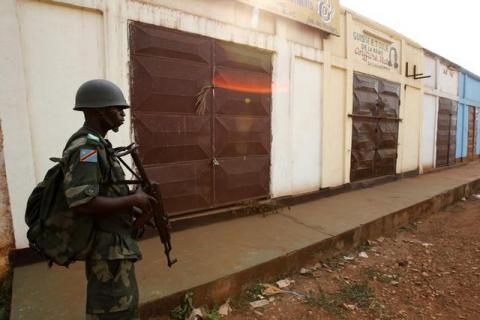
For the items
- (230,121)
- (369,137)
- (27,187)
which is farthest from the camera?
(369,137)

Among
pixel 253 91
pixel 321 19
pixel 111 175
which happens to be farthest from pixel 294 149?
pixel 111 175

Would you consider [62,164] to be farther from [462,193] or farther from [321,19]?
[462,193]

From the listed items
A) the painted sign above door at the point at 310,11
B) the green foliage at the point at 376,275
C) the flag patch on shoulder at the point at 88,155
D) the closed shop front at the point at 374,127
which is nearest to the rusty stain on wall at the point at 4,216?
the flag patch on shoulder at the point at 88,155

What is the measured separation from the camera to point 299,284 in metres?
3.51

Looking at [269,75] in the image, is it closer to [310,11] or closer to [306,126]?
[306,126]

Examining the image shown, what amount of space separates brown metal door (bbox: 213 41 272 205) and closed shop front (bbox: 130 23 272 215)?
0.01 meters

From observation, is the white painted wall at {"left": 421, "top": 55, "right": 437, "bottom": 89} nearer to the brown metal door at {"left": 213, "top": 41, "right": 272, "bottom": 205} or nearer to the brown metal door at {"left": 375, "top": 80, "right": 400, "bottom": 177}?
the brown metal door at {"left": 375, "top": 80, "right": 400, "bottom": 177}

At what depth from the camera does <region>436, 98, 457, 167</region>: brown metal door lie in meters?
10.7

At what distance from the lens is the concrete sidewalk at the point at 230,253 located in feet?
8.34

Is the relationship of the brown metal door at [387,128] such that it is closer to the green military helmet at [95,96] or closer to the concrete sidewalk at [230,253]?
the concrete sidewalk at [230,253]

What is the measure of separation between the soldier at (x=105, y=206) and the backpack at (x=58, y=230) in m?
0.06

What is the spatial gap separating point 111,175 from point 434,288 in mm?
3784

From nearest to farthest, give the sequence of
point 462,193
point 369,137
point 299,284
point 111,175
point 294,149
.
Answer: point 111,175 → point 299,284 → point 294,149 → point 369,137 → point 462,193

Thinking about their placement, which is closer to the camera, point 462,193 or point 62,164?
point 62,164
